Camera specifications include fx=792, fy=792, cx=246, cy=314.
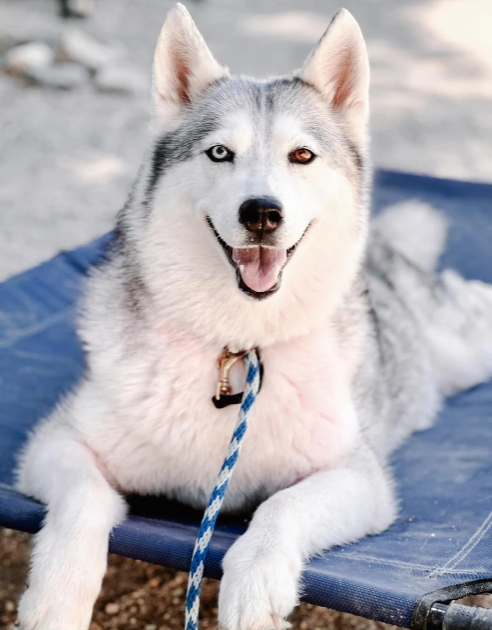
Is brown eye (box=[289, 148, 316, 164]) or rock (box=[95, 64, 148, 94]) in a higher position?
rock (box=[95, 64, 148, 94])

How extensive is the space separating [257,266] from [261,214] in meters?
0.19

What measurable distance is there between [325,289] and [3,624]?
1397 mm

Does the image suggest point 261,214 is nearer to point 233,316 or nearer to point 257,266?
point 257,266

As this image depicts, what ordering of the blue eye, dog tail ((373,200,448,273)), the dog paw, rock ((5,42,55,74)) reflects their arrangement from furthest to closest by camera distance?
rock ((5,42,55,74)) < dog tail ((373,200,448,273)) < the blue eye < the dog paw

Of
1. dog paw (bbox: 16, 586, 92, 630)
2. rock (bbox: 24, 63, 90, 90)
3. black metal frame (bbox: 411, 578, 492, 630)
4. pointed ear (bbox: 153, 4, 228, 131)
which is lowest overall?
dog paw (bbox: 16, 586, 92, 630)

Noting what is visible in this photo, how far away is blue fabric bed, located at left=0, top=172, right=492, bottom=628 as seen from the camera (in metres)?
1.90

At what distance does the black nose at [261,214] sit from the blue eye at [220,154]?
27cm

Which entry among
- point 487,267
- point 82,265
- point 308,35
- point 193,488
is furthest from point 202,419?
point 308,35

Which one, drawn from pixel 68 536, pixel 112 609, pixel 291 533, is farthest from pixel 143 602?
pixel 291 533

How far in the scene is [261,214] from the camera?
197cm

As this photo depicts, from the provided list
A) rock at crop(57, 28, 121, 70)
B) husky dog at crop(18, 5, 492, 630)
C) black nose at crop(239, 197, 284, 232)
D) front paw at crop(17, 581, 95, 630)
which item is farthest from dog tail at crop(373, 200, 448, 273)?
rock at crop(57, 28, 121, 70)

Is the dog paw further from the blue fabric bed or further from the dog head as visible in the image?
the dog head

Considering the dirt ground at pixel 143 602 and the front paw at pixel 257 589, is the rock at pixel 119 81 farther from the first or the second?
the front paw at pixel 257 589

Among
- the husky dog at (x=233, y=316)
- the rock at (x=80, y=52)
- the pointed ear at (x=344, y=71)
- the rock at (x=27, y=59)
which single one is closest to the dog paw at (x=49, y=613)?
the husky dog at (x=233, y=316)
